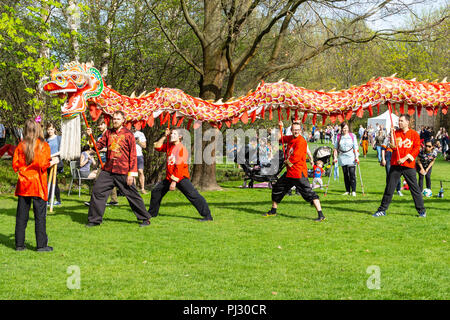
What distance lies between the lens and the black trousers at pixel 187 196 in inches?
382

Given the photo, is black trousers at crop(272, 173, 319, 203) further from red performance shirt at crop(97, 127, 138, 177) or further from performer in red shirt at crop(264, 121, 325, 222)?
A: red performance shirt at crop(97, 127, 138, 177)

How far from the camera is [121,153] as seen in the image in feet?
29.9

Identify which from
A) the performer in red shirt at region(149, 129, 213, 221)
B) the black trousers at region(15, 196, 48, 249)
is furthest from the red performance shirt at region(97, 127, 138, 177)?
the black trousers at region(15, 196, 48, 249)

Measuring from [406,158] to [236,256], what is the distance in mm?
4529

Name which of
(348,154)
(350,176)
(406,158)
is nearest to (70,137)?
(406,158)

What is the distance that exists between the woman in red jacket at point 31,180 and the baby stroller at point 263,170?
350 inches

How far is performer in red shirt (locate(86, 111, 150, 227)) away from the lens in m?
9.09

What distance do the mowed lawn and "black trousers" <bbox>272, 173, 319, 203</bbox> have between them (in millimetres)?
471

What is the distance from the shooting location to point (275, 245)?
7.80 m

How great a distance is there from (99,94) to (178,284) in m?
4.10

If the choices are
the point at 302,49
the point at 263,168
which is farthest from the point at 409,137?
the point at 302,49

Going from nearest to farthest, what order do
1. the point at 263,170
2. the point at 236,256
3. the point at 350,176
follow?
the point at 236,256 < the point at 350,176 < the point at 263,170

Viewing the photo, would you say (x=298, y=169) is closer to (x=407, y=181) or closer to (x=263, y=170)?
(x=407, y=181)

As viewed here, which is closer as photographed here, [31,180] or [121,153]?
[31,180]
